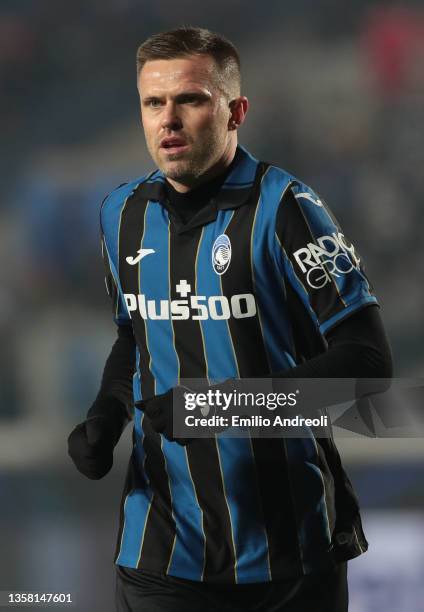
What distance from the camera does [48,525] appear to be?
122 inches

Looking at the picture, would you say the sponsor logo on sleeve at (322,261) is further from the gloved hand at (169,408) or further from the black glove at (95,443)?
the black glove at (95,443)

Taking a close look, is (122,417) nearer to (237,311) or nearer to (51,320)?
(237,311)

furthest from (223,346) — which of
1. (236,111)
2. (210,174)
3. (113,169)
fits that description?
(113,169)

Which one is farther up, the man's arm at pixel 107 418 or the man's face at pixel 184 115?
the man's face at pixel 184 115

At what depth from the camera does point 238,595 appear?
4.58 feet

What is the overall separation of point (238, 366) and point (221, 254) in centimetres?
16

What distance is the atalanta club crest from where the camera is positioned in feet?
4.59

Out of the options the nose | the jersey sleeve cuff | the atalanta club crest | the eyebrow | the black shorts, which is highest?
the eyebrow

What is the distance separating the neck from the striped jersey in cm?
2

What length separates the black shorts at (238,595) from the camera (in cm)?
139

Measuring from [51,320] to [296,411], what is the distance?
197cm

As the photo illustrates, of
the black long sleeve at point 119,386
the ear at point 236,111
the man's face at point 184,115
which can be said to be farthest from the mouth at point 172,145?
the black long sleeve at point 119,386

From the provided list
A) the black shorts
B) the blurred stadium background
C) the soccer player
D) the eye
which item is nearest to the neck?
the soccer player

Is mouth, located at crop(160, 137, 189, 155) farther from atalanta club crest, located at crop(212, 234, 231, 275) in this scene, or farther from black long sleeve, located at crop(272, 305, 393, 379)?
black long sleeve, located at crop(272, 305, 393, 379)
